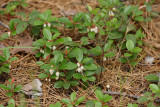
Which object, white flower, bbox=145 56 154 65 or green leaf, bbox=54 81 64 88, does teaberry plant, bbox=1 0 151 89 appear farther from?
white flower, bbox=145 56 154 65

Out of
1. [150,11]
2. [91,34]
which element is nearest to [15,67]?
[91,34]

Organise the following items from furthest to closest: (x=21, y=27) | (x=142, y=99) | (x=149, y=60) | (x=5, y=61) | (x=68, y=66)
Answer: (x=21, y=27), (x=149, y=60), (x=5, y=61), (x=68, y=66), (x=142, y=99)

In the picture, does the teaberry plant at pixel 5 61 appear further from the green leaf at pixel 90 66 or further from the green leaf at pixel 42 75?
the green leaf at pixel 90 66

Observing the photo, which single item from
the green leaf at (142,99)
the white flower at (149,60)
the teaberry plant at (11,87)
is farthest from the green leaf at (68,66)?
the white flower at (149,60)

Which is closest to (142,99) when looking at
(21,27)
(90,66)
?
(90,66)

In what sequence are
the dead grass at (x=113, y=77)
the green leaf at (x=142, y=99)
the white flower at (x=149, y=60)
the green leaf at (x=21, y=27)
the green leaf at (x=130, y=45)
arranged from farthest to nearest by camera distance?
the green leaf at (x=21, y=27), the white flower at (x=149, y=60), the green leaf at (x=130, y=45), the dead grass at (x=113, y=77), the green leaf at (x=142, y=99)

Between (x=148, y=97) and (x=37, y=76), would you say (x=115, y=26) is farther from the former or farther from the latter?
(x=37, y=76)

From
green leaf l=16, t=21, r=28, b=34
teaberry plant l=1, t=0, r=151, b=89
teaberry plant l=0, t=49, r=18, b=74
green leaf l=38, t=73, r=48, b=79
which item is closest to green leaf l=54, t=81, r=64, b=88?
teaberry plant l=1, t=0, r=151, b=89

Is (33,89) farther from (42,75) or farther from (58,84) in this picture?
(58,84)
